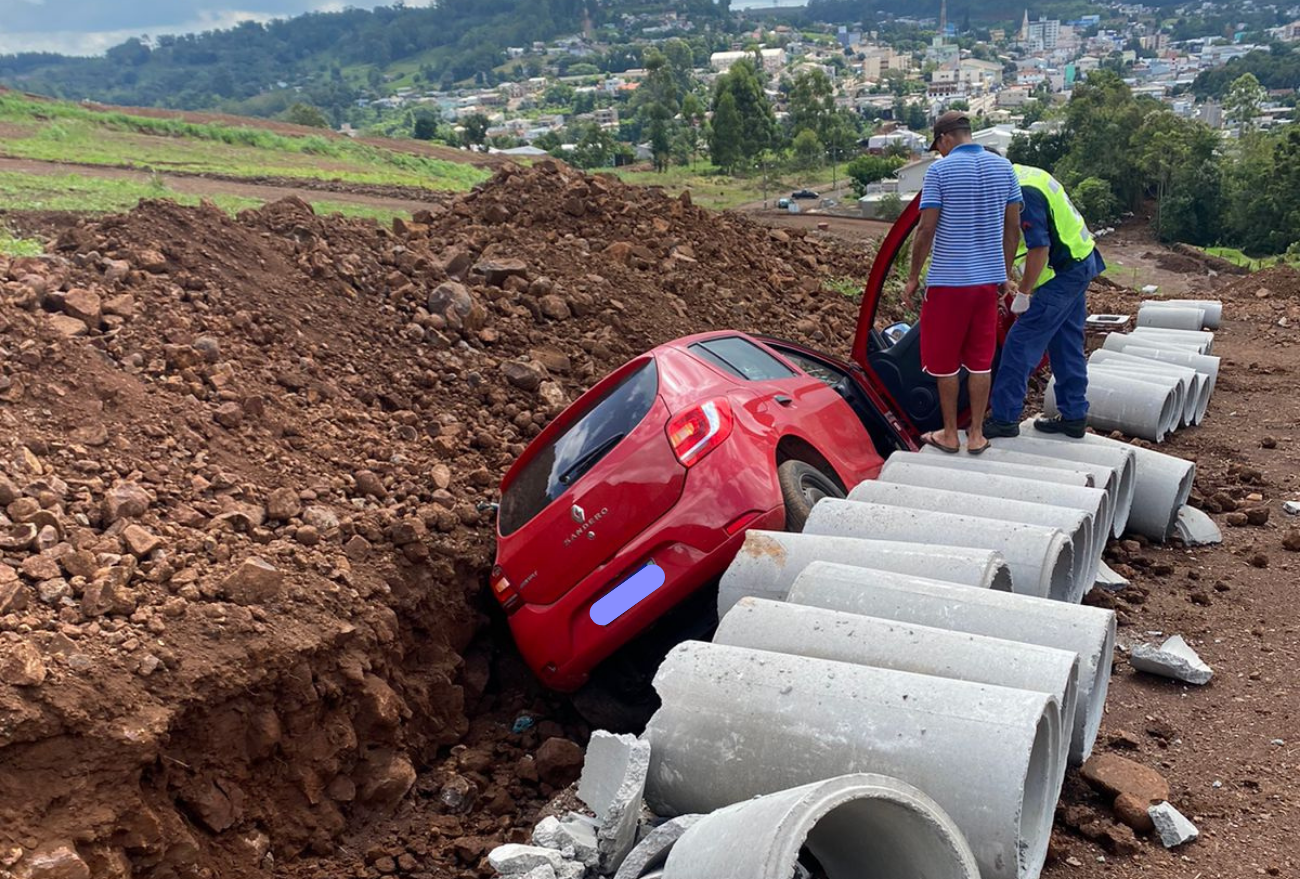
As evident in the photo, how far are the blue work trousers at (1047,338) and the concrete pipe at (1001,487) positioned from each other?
0.76 metres

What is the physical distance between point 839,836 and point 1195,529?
436 centimetres

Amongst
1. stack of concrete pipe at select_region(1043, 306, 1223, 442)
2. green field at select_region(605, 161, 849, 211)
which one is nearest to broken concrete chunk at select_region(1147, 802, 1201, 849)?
stack of concrete pipe at select_region(1043, 306, 1223, 442)

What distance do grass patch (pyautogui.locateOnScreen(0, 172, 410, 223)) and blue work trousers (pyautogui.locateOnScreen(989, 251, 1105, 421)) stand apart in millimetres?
6566

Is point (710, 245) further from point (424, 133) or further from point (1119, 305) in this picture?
point (424, 133)

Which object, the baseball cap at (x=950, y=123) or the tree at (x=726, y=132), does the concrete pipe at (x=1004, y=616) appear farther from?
the tree at (x=726, y=132)

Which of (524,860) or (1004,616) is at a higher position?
(1004,616)

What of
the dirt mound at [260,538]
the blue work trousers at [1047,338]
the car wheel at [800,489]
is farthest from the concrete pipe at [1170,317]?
the car wheel at [800,489]

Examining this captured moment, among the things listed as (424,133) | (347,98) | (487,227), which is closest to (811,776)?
(487,227)

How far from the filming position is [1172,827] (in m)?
3.49

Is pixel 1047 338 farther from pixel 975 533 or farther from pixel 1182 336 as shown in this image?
pixel 1182 336

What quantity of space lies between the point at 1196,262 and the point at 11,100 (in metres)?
31.3

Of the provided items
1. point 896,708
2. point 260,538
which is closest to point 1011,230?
point 896,708

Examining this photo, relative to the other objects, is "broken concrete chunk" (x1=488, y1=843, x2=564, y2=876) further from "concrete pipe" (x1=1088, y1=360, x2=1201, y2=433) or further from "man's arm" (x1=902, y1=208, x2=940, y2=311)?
"concrete pipe" (x1=1088, y1=360, x2=1201, y2=433)

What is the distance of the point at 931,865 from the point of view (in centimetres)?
279
